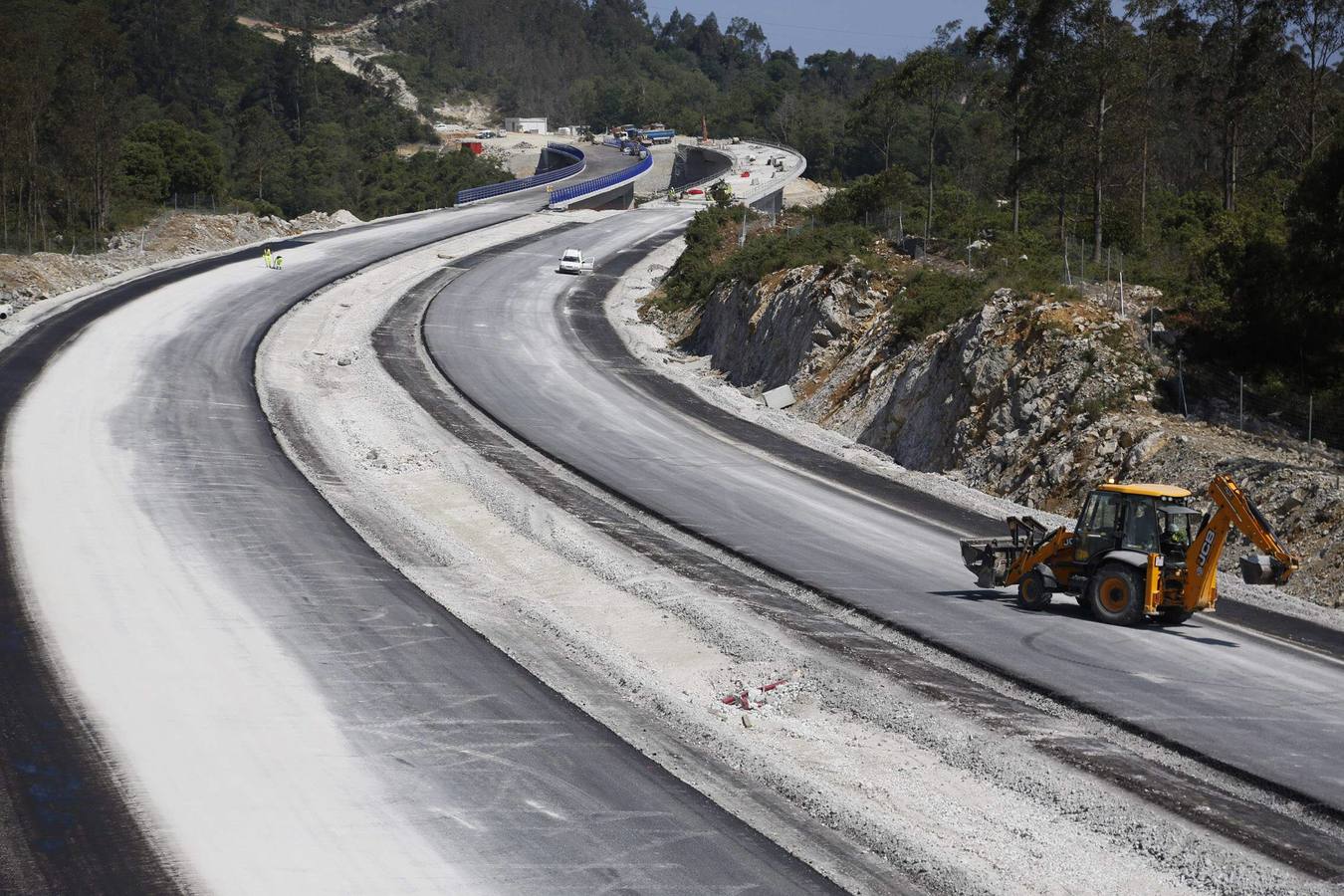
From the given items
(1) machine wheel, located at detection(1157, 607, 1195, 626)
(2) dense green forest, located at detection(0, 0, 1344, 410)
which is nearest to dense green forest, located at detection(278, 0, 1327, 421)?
(2) dense green forest, located at detection(0, 0, 1344, 410)

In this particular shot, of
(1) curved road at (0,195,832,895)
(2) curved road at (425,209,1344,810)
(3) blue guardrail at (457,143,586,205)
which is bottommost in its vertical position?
(1) curved road at (0,195,832,895)

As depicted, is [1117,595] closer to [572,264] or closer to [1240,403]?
[1240,403]

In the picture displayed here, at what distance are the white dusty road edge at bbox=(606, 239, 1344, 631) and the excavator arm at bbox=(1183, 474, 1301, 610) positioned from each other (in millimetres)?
2393

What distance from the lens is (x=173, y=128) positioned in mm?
88812

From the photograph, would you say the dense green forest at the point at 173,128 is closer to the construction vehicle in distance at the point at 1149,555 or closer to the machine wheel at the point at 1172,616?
the construction vehicle in distance at the point at 1149,555

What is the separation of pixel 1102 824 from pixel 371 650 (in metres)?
10.3

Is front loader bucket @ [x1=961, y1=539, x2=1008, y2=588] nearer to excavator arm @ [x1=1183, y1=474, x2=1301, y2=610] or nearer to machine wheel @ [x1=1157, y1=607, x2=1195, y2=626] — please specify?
machine wheel @ [x1=1157, y1=607, x2=1195, y2=626]

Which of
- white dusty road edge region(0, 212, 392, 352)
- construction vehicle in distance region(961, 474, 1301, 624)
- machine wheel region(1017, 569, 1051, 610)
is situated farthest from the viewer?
white dusty road edge region(0, 212, 392, 352)

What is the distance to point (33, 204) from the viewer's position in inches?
3029

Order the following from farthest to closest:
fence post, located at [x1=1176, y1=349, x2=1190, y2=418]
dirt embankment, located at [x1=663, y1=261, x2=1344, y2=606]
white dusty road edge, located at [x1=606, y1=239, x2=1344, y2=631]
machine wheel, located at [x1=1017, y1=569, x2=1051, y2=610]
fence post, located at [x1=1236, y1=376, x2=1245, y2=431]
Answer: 1. fence post, located at [x1=1176, y1=349, x2=1190, y2=418]
2. fence post, located at [x1=1236, y1=376, x2=1245, y2=431]
3. dirt embankment, located at [x1=663, y1=261, x2=1344, y2=606]
4. white dusty road edge, located at [x1=606, y1=239, x2=1344, y2=631]
5. machine wheel, located at [x1=1017, y1=569, x2=1051, y2=610]

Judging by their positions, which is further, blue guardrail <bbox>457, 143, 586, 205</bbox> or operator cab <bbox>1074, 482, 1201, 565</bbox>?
blue guardrail <bbox>457, 143, 586, 205</bbox>

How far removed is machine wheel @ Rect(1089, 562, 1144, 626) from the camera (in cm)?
1952

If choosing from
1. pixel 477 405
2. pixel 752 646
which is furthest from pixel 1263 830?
pixel 477 405

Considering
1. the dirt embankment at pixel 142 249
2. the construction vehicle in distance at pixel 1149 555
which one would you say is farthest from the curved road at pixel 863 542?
the dirt embankment at pixel 142 249
